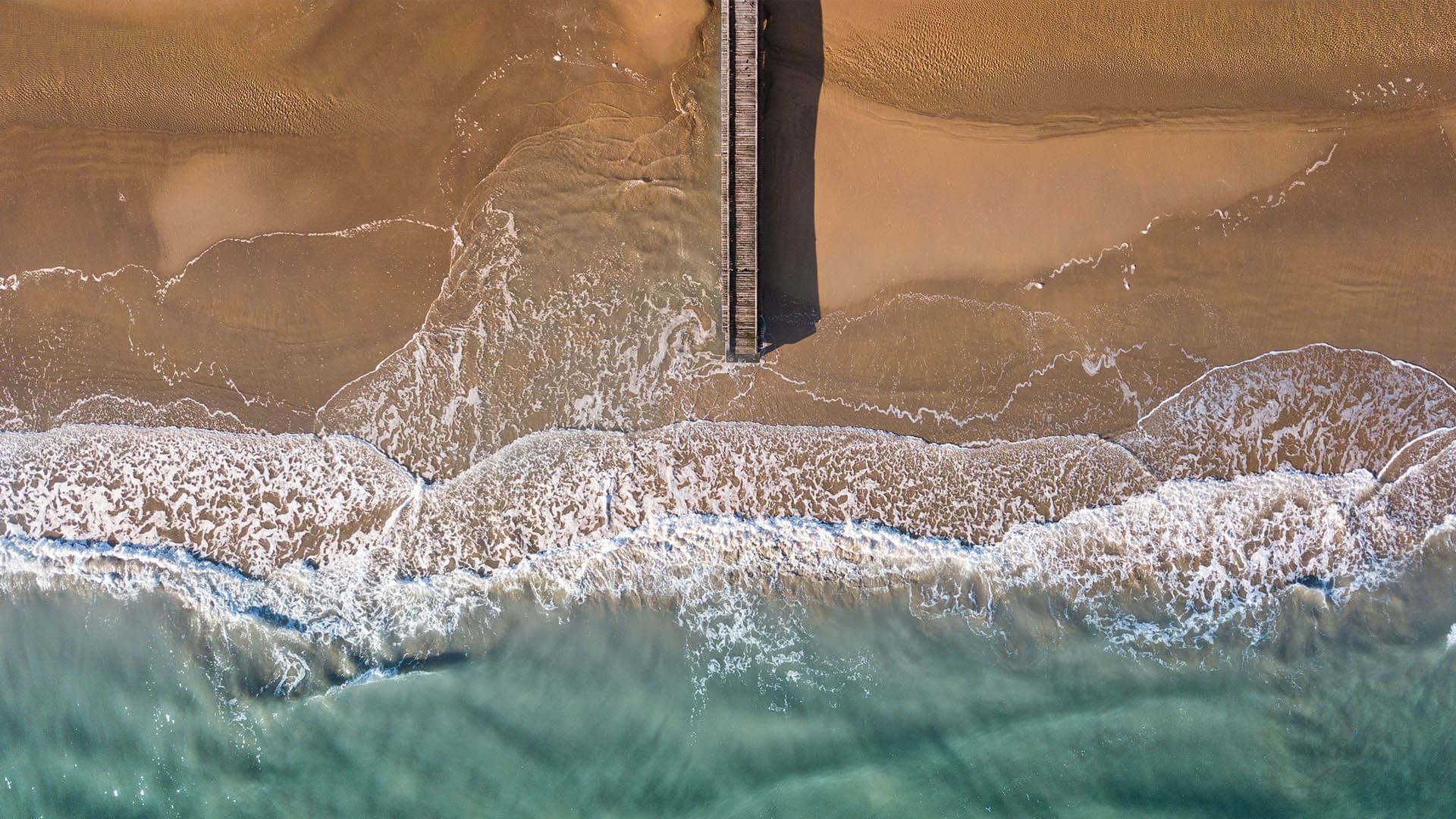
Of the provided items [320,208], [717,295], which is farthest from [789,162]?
[320,208]

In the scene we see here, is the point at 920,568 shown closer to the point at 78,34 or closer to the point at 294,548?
the point at 294,548

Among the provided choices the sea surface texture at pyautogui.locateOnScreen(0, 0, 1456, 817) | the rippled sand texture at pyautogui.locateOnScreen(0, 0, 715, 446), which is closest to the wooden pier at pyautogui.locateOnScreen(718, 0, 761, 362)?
the sea surface texture at pyautogui.locateOnScreen(0, 0, 1456, 817)

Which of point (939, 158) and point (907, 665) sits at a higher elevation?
point (939, 158)

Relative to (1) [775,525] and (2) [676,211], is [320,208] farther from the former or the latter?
(1) [775,525]

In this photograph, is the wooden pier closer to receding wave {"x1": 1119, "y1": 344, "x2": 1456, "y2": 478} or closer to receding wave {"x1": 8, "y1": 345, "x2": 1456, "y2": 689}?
receding wave {"x1": 8, "y1": 345, "x2": 1456, "y2": 689}

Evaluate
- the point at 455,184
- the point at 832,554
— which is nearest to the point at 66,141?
the point at 455,184

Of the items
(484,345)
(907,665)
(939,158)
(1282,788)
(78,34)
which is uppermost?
(78,34)

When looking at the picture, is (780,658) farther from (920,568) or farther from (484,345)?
(484,345)
